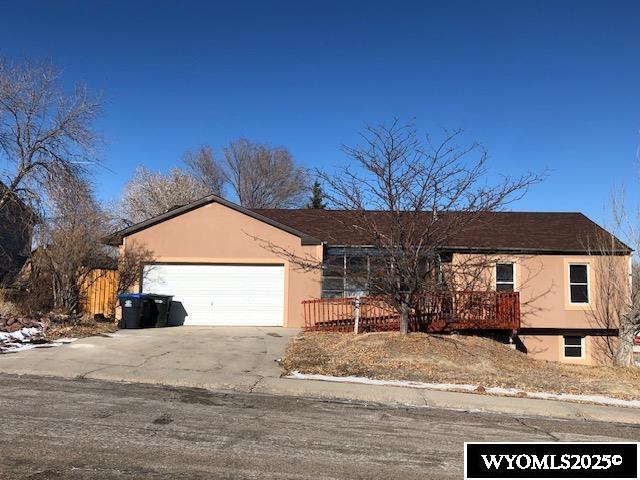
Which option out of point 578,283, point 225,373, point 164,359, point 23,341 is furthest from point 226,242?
point 578,283

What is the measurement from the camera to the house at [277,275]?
1842 centimetres

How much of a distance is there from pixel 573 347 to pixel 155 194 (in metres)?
33.5

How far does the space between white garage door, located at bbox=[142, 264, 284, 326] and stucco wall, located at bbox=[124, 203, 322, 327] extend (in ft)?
1.07

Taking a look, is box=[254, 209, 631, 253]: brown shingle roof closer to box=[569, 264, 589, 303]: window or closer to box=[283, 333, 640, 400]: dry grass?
box=[569, 264, 589, 303]: window

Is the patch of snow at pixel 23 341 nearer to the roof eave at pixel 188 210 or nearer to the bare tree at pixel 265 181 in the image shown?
the roof eave at pixel 188 210

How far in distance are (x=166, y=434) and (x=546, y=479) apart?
12.5 feet

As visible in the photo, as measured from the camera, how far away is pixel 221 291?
61.3ft

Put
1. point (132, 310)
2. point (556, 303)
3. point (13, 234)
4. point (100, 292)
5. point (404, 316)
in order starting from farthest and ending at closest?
1. point (13, 234)
2. point (100, 292)
3. point (556, 303)
4. point (132, 310)
5. point (404, 316)

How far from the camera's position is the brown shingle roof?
1847cm

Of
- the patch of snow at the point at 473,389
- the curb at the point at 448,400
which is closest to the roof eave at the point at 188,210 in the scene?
the patch of snow at the point at 473,389

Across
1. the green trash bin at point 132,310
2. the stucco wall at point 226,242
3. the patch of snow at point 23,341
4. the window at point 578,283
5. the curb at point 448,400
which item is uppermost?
the stucco wall at point 226,242

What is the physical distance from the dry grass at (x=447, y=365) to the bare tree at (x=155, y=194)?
31.4 meters

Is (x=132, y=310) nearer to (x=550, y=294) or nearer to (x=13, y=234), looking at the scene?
(x=13, y=234)

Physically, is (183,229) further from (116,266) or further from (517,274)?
(517,274)
